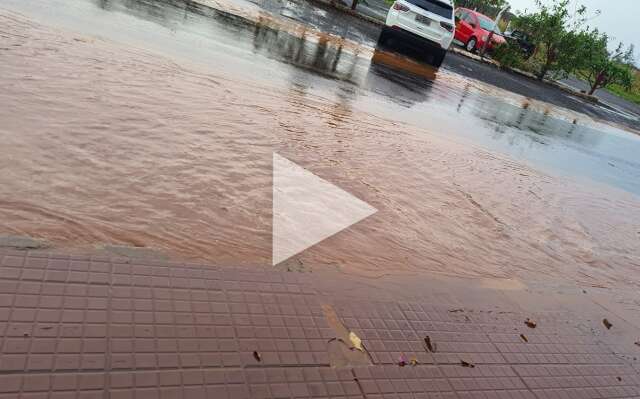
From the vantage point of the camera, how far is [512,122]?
11.5 meters

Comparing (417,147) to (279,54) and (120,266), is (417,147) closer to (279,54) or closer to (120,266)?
(279,54)

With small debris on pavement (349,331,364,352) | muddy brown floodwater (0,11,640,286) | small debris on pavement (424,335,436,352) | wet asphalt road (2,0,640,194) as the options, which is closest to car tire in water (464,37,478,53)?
wet asphalt road (2,0,640,194)

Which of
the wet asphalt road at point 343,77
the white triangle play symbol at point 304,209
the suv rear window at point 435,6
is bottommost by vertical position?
the white triangle play symbol at point 304,209

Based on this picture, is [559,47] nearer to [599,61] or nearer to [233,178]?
[599,61]

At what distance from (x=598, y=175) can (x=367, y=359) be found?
8.16m

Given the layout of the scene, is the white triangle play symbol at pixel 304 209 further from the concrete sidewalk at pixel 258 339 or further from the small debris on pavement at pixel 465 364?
the small debris on pavement at pixel 465 364

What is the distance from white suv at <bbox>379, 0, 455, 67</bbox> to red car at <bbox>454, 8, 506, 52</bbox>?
9503mm

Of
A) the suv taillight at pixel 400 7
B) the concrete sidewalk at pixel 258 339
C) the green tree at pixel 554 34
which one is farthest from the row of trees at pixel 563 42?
the concrete sidewalk at pixel 258 339

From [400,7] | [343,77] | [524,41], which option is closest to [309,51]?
[343,77]

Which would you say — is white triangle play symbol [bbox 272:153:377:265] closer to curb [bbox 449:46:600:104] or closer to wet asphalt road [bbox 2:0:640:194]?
wet asphalt road [bbox 2:0:640:194]

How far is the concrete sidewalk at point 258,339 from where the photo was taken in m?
2.22

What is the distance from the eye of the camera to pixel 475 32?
23594 millimetres

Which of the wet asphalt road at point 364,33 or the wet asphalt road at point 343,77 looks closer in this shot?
the wet asphalt road at point 343,77

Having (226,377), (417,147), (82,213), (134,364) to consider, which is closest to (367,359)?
(226,377)
